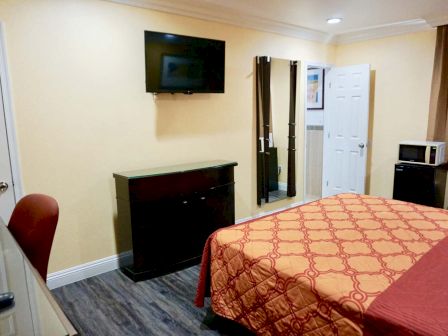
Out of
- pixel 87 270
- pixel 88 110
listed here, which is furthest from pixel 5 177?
pixel 87 270

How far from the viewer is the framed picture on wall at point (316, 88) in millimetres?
5320

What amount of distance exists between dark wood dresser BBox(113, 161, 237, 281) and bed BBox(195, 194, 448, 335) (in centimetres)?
89

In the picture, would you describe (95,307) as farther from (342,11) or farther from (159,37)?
(342,11)

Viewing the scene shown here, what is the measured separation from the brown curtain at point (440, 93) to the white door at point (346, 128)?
77 centimetres

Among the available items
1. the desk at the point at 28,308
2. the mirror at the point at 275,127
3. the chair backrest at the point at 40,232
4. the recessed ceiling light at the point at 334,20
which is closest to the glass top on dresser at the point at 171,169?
the mirror at the point at 275,127

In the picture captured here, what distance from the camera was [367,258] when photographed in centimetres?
194

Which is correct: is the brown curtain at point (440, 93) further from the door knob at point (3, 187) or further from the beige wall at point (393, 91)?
the door knob at point (3, 187)

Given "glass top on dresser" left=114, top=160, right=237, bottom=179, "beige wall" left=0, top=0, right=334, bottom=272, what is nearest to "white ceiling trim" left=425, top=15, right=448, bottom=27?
"beige wall" left=0, top=0, right=334, bottom=272

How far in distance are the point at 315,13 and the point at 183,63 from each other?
163 centimetres

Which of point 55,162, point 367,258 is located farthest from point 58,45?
point 367,258

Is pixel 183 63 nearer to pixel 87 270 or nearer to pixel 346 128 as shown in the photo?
pixel 87 270

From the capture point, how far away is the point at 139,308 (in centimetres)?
261

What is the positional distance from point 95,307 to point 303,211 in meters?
1.78

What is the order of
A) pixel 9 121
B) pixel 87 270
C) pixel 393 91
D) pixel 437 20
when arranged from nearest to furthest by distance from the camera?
pixel 9 121, pixel 87 270, pixel 437 20, pixel 393 91
